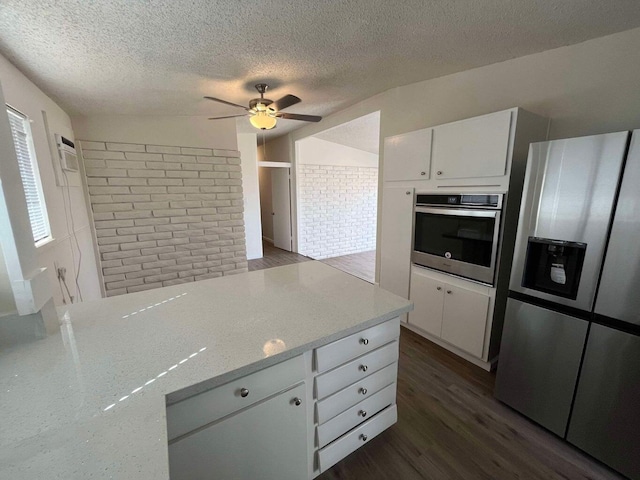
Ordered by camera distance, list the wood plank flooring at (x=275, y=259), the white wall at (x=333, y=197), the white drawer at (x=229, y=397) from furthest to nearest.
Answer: the white wall at (x=333, y=197), the wood plank flooring at (x=275, y=259), the white drawer at (x=229, y=397)

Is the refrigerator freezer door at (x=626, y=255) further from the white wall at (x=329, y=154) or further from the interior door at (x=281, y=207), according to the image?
the interior door at (x=281, y=207)

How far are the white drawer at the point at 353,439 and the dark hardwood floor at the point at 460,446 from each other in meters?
0.17

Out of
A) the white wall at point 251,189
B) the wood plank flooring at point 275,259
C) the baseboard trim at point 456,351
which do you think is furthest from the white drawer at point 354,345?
the white wall at point 251,189

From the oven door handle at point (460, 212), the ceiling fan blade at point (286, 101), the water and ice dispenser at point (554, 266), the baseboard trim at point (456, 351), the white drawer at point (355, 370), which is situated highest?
the ceiling fan blade at point (286, 101)

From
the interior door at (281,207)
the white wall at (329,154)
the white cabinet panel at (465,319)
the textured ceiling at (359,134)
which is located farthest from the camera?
the interior door at (281,207)

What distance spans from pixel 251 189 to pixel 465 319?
14.4 ft

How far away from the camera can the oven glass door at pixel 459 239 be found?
1890mm

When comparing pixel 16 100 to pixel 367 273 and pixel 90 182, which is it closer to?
pixel 90 182

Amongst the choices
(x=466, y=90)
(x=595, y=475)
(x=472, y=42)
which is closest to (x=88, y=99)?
(x=472, y=42)

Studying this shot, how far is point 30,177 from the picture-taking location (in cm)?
167

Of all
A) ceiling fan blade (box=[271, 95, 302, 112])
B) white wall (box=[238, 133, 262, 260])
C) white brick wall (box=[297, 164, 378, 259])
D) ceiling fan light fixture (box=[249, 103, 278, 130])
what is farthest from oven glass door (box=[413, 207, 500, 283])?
white wall (box=[238, 133, 262, 260])

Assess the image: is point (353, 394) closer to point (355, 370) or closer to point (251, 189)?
point (355, 370)

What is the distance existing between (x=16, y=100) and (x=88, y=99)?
0.85 m

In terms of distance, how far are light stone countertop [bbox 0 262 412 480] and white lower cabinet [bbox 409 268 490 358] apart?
3.54 ft
